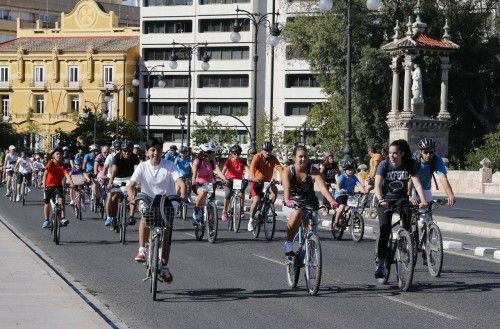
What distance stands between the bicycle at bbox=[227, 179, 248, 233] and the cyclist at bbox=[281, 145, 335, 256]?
10081 mm

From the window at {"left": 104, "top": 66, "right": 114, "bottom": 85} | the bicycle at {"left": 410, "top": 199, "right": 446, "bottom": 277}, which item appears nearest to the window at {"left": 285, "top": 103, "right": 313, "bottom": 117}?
the window at {"left": 104, "top": 66, "right": 114, "bottom": 85}

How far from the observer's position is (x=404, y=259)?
14.3m

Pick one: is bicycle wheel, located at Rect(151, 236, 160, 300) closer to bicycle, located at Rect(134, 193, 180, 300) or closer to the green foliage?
bicycle, located at Rect(134, 193, 180, 300)

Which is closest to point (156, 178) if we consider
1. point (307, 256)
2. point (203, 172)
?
point (307, 256)

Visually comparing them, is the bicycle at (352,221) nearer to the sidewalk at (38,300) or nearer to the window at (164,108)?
the sidewalk at (38,300)

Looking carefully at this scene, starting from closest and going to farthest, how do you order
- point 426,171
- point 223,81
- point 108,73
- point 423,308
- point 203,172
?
1. point 423,308
2. point 426,171
3. point 203,172
4. point 223,81
5. point 108,73

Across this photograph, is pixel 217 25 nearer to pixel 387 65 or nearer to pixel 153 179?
pixel 387 65

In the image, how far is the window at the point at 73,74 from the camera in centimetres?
11106

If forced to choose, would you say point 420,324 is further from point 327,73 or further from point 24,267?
point 327,73

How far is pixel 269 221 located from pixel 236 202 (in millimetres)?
1985

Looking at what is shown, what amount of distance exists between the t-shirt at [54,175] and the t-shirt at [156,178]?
803 centimetres

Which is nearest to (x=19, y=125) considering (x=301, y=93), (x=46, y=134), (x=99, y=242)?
(x=46, y=134)

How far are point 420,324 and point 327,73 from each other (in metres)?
56.5

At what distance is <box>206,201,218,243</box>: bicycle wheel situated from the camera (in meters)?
22.0
